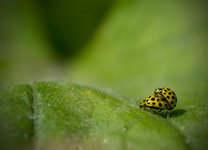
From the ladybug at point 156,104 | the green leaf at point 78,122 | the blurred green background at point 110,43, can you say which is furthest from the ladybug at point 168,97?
the blurred green background at point 110,43

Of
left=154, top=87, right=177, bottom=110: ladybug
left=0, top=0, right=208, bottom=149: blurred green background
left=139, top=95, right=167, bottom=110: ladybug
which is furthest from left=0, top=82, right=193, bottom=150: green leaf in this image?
left=0, top=0, right=208, bottom=149: blurred green background

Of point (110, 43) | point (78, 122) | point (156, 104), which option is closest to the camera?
point (78, 122)

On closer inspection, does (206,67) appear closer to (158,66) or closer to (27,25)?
(158,66)

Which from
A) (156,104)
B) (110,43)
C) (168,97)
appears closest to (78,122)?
(156,104)

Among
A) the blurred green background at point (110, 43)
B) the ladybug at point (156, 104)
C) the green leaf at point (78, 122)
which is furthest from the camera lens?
the blurred green background at point (110, 43)

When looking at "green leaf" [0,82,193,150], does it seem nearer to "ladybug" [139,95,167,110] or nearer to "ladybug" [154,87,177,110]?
"ladybug" [139,95,167,110]

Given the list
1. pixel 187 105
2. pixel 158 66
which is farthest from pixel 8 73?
pixel 187 105

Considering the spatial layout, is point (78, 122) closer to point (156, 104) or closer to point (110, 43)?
point (156, 104)

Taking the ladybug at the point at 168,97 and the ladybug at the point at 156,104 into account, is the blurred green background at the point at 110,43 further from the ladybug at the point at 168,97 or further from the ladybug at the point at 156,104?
the ladybug at the point at 156,104

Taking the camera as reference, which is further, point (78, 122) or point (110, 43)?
point (110, 43)
